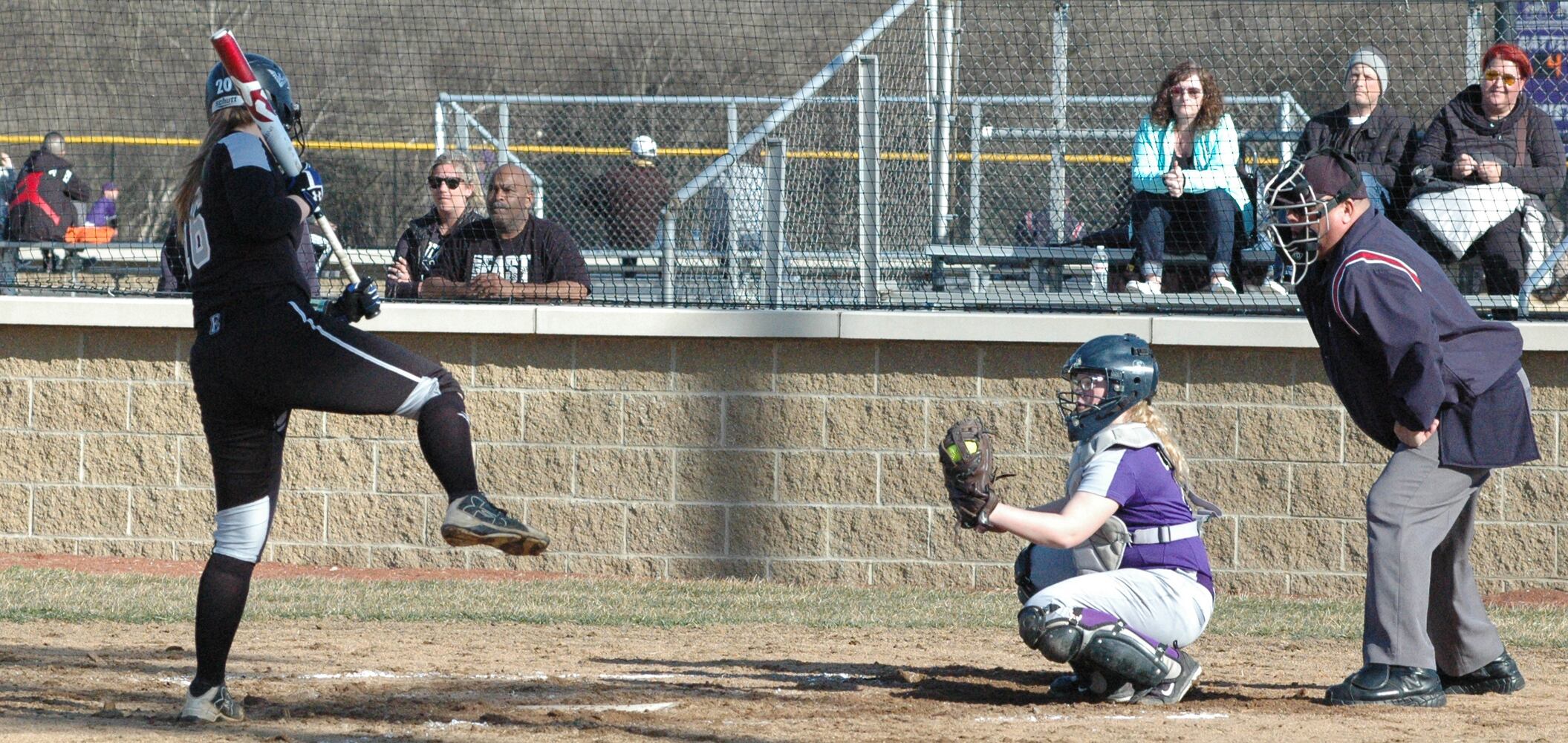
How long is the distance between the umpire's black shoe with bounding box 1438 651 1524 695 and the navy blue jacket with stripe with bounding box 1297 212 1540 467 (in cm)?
73

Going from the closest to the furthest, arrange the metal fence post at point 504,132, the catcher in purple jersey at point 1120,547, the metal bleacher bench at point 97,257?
Result: the catcher in purple jersey at point 1120,547
the metal bleacher bench at point 97,257
the metal fence post at point 504,132

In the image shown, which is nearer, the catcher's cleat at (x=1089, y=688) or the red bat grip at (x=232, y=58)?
the red bat grip at (x=232, y=58)

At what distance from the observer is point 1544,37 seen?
28.6 ft

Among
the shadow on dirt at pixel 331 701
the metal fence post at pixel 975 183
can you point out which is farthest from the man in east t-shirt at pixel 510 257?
the shadow on dirt at pixel 331 701

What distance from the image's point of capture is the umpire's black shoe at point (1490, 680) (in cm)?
528

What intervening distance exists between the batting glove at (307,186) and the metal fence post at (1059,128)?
488cm

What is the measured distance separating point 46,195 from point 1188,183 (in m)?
6.52

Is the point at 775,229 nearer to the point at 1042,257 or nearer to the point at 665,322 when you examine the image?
the point at 665,322

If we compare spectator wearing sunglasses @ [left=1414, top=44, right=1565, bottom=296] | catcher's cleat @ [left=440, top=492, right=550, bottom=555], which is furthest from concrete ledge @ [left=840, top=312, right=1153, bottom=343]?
catcher's cleat @ [left=440, top=492, right=550, bottom=555]

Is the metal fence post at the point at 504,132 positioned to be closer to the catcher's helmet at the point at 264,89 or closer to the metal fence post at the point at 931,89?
the metal fence post at the point at 931,89

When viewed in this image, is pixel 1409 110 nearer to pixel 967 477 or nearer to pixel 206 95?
pixel 967 477

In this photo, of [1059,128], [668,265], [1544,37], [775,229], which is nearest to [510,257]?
[668,265]

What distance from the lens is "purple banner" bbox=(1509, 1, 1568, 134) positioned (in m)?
8.63

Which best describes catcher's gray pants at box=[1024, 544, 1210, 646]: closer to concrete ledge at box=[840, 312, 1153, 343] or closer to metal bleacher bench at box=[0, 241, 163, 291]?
concrete ledge at box=[840, 312, 1153, 343]
